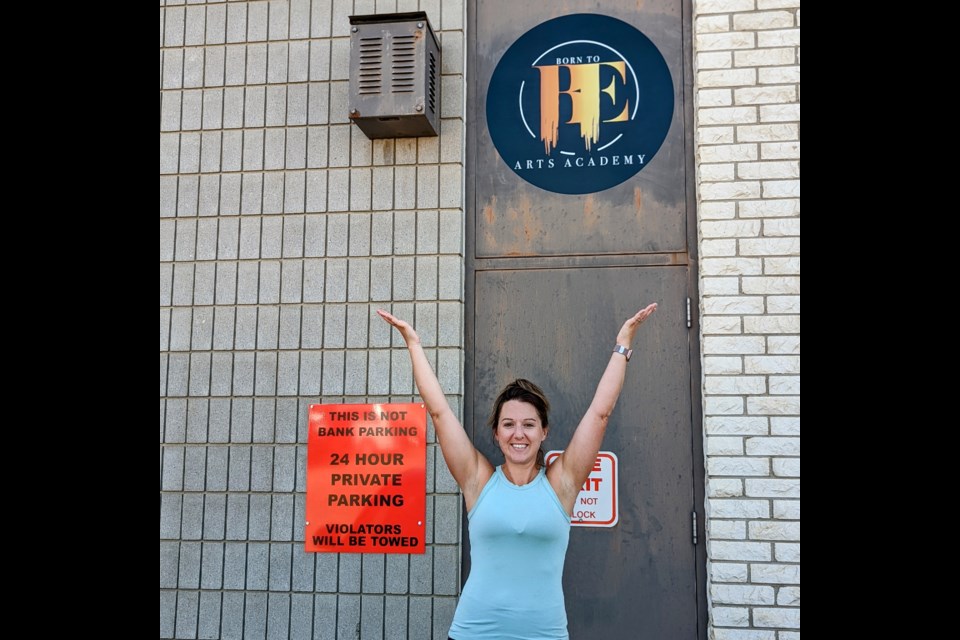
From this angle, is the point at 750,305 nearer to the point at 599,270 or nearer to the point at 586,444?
the point at 599,270

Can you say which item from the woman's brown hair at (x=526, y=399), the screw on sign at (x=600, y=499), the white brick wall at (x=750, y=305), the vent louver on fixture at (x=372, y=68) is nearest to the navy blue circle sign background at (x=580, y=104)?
the white brick wall at (x=750, y=305)

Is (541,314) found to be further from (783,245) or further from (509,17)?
(509,17)

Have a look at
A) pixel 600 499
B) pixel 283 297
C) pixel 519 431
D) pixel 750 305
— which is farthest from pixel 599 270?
pixel 283 297

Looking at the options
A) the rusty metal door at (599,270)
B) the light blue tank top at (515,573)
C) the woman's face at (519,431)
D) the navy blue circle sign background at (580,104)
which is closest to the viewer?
the light blue tank top at (515,573)

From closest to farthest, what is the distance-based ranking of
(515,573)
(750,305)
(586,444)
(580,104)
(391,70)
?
(515,573) → (586,444) → (750,305) → (391,70) → (580,104)

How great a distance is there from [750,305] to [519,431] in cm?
163

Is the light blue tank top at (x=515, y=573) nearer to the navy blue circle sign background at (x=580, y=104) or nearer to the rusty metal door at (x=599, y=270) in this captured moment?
the rusty metal door at (x=599, y=270)

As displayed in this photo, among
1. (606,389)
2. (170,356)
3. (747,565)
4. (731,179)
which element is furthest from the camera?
(170,356)

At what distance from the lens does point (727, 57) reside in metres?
4.16

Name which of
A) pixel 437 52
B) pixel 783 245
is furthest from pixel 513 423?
pixel 437 52

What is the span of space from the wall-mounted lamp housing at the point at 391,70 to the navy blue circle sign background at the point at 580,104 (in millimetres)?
482

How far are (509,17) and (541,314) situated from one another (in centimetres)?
167

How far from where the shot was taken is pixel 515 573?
277 cm

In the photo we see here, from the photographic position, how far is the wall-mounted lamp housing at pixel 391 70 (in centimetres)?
413
